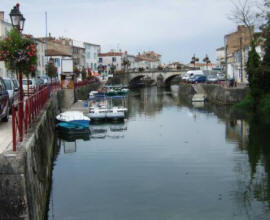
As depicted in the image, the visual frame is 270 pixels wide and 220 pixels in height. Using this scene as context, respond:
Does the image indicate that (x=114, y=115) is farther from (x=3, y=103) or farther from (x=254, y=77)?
(x=3, y=103)

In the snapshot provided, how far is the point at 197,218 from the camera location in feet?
45.4

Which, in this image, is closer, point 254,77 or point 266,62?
point 266,62

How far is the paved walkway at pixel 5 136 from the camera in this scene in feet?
39.6

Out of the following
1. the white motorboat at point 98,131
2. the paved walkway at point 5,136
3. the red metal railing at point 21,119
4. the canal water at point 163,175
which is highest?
the red metal railing at point 21,119

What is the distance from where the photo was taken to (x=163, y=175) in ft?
62.6

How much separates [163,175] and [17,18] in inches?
351

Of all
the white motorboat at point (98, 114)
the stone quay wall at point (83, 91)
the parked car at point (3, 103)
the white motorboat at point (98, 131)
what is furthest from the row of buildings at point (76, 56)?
the parked car at point (3, 103)

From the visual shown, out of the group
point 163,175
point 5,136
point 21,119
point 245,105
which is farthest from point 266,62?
point 21,119

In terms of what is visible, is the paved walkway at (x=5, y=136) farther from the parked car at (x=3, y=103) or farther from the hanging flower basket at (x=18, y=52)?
the hanging flower basket at (x=18, y=52)

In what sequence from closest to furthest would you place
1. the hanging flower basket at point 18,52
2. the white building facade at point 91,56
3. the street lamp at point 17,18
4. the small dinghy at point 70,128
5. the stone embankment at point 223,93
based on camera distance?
the street lamp at point 17,18
the hanging flower basket at point 18,52
the small dinghy at point 70,128
the stone embankment at point 223,93
the white building facade at point 91,56

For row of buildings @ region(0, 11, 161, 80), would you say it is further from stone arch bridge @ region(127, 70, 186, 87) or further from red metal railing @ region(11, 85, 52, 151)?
red metal railing @ region(11, 85, 52, 151)

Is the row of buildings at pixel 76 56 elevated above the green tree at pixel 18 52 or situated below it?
above

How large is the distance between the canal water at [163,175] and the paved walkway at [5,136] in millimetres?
2845

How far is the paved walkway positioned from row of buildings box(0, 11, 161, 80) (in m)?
30.9
